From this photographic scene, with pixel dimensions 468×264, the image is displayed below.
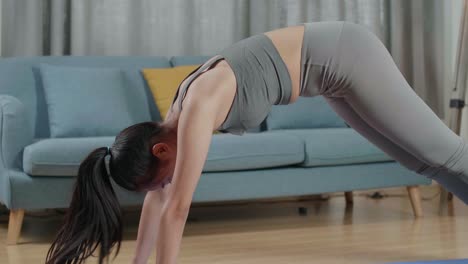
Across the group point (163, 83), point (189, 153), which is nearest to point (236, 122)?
point (189, 153)

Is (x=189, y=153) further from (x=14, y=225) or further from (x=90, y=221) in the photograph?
(x=14, y=225)

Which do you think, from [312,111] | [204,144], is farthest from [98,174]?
[312,111]

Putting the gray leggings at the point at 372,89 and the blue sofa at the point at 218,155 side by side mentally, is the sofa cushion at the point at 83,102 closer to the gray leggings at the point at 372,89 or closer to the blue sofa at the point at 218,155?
the blue sofa at the point at 218,155

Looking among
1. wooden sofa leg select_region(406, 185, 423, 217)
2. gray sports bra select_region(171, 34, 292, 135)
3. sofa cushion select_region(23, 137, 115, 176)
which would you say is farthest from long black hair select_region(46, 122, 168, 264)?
wooden sofa leg select_region(406, 185, 423, 217)

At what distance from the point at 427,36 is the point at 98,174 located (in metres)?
3.30

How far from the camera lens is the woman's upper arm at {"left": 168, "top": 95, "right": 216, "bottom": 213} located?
165 cm

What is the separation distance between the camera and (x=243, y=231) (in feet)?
10.7

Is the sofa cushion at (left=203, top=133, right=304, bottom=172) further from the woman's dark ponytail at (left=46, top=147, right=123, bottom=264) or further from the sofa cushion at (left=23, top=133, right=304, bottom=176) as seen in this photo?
the woman's dark ponytail at (left=46, top=147, right=123, bottom=264)

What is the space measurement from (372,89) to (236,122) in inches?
16.9

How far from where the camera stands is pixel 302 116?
3809 mm

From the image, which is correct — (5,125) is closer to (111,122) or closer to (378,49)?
(111,122)

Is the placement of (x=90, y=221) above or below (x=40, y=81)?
below

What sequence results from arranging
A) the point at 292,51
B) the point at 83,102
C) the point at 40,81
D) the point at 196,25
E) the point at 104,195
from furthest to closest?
the point at 196,25
the point at 40,81
the point at 83,102
the point at 292,51
the point at 104,195

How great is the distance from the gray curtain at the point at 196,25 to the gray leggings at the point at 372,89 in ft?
7.09
